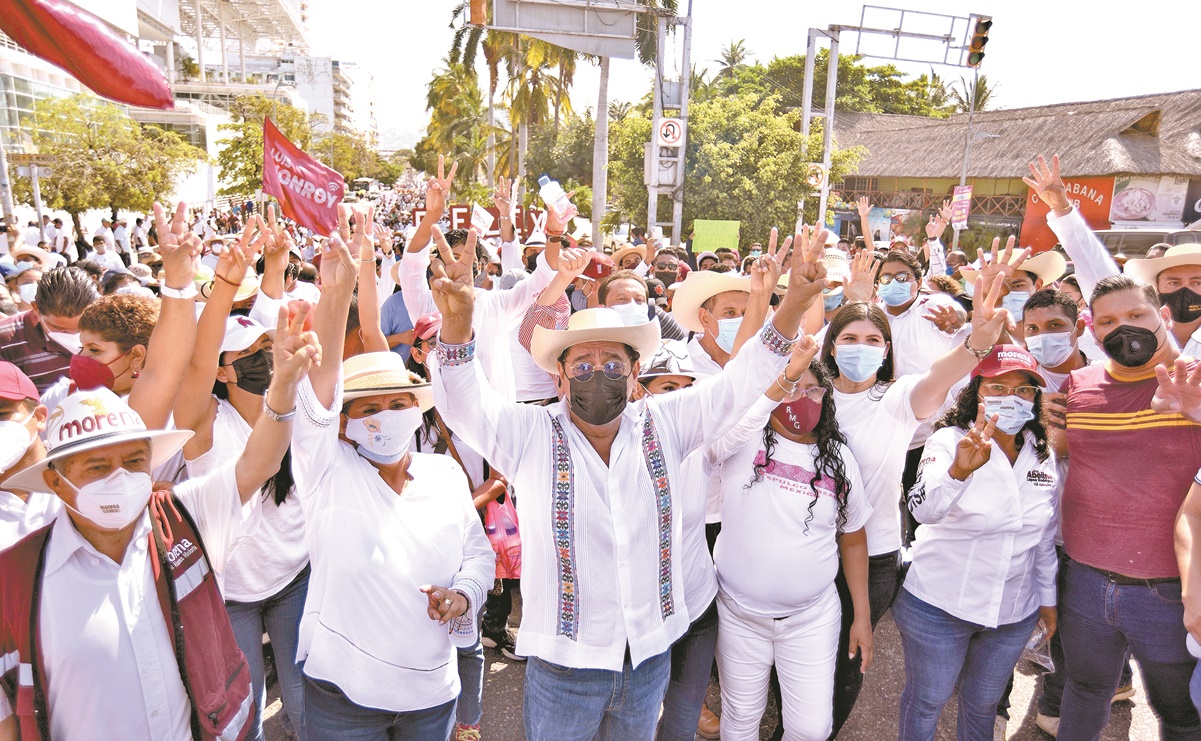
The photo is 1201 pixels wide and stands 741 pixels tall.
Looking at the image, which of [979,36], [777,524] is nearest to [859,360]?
[777,524]

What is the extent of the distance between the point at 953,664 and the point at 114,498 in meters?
3.01

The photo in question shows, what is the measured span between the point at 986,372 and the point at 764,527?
110 centimetres

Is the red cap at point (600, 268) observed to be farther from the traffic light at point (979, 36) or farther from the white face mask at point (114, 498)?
the traffic light at point (979, 36)

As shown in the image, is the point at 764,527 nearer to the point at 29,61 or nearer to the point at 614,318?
the point at 614,318

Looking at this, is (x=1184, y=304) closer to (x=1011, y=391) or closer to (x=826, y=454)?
(x=1011, y=391)

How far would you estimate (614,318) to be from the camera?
8.44 feet

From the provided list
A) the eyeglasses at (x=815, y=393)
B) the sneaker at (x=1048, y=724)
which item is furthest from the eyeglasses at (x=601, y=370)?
the sneaker at (x=1048, y=724)

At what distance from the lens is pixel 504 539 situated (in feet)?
10.7

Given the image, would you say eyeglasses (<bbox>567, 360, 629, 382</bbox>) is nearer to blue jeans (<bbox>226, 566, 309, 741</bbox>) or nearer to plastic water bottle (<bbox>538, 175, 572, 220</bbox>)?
blue jeans (<bbox>226, 566, 309, 741</bbox>)

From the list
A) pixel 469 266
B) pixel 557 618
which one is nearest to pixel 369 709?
pixel 557 618

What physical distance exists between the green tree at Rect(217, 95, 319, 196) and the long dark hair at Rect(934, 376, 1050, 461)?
21889 millimetres

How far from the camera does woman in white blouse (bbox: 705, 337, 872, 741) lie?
286 cm

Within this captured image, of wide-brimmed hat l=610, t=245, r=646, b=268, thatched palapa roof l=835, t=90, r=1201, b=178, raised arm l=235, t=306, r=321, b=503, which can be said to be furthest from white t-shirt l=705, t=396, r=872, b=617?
thatched palapa roof l=835, t=90, r=1201, b=178

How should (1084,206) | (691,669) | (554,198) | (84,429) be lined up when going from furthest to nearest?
(1084,206) → (554,198) → (691,669) → (84,429)
